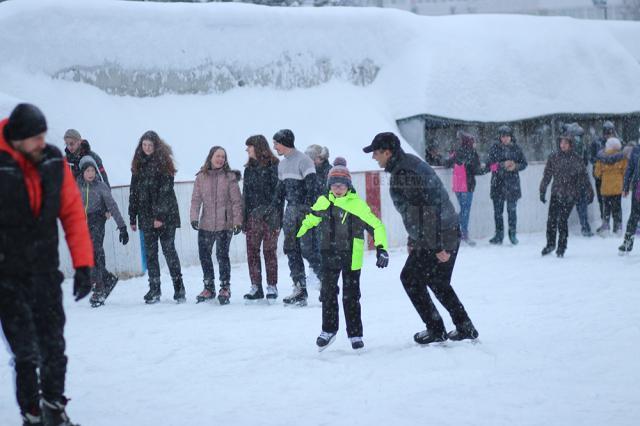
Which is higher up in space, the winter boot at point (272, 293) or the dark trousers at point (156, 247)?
the dark trousers at point (156, 247)

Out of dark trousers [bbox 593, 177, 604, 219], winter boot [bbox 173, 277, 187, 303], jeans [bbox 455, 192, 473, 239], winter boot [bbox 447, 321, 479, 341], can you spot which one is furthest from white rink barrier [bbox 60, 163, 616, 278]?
winter boot [bbox 447, 321, 479, 341]

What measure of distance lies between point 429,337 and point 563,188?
6563 millimetres

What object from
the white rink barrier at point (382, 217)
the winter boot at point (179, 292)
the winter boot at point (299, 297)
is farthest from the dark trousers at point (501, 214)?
the winter boot at point (179, 292)

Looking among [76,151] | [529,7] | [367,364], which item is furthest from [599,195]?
[529,7]

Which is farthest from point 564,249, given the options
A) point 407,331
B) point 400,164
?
point 400,164

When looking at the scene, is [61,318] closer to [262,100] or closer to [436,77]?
[262,100]

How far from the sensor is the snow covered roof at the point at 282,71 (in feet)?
48.9

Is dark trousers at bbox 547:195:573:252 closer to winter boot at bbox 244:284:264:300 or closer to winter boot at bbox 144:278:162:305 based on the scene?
winter boot at bbox 244:284:264:300

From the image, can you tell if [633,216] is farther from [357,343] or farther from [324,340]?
[324,340]

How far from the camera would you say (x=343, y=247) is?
22.4ft

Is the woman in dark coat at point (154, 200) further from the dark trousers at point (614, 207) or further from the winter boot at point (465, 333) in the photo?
the dark trousers at point (614, 207)

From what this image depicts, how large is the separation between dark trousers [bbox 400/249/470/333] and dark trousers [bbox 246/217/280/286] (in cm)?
310

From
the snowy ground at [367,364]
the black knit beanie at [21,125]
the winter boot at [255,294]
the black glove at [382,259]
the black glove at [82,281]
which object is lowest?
the snowy ground at [367,364]

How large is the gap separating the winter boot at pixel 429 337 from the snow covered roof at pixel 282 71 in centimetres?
764
